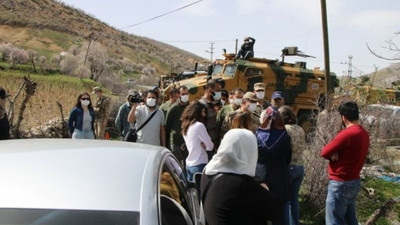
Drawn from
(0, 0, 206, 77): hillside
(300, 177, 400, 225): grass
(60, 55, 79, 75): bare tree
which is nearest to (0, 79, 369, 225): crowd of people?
(300, 177, 400, 225): grass

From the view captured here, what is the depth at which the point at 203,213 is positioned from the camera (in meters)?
3.93

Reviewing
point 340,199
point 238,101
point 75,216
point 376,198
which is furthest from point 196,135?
point 376,198

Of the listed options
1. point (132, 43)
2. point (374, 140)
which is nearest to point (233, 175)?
point (374, 140)

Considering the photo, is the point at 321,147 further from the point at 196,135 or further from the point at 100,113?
the point at 100,113

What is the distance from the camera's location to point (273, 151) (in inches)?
193

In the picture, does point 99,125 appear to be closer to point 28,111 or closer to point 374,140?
point 28,111

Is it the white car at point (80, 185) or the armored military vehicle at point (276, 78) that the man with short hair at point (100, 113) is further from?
the white car at point (80, 185)

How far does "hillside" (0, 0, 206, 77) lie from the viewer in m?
60.0

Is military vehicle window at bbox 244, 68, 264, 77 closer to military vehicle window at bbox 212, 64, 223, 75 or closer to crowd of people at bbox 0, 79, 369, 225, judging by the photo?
military vehicle window at bbox 212, 64, 223, 75

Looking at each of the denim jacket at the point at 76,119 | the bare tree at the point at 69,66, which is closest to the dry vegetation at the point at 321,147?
the denim jacket at the point at 76,119

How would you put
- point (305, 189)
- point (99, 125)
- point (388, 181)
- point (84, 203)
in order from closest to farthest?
point (84, 203) → point (305, 189) → point (388, 181) → point (99, 125)

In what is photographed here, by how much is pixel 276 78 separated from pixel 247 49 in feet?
4.67

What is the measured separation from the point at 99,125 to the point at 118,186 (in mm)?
8271

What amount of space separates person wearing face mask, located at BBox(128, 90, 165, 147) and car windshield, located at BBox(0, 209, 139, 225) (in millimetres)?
4721
